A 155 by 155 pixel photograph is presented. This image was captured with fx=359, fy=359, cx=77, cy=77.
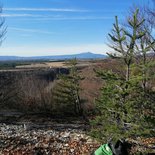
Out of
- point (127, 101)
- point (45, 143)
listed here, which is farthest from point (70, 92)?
point (127, 101)

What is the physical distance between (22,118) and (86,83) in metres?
15.6

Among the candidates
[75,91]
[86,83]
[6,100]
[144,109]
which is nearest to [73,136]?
[144,109]

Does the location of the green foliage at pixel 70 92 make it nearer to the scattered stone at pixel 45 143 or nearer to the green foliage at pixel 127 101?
the scattered stone at pixel 45 143

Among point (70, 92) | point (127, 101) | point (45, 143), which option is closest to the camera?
point (127, 101)

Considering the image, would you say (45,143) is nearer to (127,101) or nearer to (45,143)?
(45,143)

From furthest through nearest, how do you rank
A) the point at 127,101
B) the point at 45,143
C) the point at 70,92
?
the point at 70,92 < the point at 45,143 < the point at 127,101

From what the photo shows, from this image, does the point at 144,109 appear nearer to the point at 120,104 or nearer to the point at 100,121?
the point at 120,104

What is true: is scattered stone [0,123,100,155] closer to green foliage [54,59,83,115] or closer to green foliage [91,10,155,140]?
green foliage [91,10,155,140]

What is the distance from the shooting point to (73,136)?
14328 mm

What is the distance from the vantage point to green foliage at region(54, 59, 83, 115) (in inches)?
1070

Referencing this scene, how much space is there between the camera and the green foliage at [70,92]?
27172 mm

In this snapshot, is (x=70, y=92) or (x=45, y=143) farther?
(x=70, y=92)

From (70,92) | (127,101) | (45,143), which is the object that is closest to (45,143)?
(45,143)

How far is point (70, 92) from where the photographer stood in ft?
91.5
